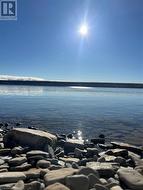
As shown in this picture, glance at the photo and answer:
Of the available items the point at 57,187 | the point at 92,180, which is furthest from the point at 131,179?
the point at 57,187

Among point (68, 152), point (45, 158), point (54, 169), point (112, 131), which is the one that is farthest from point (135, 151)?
point (112, 131)

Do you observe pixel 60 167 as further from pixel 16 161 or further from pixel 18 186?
pixel 18 186

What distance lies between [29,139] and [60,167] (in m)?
4.31

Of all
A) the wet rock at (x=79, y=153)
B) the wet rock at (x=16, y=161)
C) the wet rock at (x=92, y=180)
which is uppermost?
the wet rock at (x=92, y=180)

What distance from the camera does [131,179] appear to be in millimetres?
10383

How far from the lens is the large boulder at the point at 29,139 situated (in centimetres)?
1571

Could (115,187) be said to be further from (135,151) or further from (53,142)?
(135,151)

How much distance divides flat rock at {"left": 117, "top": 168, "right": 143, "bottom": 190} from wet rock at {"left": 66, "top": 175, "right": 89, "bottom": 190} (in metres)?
1.35

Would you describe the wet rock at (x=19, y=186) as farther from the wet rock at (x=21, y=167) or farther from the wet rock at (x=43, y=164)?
the wet rock at (x=43, y=164)

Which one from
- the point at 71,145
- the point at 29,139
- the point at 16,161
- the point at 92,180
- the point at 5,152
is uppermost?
the point at 29,139

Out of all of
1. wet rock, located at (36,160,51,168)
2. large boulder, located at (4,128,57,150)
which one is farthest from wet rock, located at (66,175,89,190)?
large boulder, located at (4,128,57,150)

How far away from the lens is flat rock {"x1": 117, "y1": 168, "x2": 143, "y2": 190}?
32.8ft

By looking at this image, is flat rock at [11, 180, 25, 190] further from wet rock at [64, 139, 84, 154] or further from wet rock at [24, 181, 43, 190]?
wet rock at [64, 139, 84, 154]

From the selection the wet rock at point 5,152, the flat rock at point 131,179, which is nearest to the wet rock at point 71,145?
the wet rock at point 5,152
